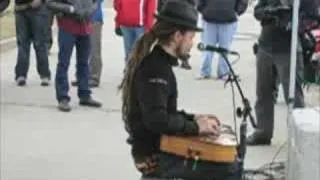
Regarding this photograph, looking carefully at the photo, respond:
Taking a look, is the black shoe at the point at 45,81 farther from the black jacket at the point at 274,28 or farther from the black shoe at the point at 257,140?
the black jacket at the point at 274,28

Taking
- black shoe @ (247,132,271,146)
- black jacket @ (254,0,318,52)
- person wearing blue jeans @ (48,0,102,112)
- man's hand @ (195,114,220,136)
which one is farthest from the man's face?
person wearing blue jeans @ (48,0,102,112)

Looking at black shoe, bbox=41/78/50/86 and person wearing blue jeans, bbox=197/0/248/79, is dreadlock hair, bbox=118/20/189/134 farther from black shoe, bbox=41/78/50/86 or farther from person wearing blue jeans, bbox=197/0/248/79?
person wearing blue jeans, bbox=197/0/248/79

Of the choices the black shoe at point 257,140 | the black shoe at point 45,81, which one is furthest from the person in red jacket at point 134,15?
the black shoe at point 257,140

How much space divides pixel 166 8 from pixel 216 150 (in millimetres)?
820

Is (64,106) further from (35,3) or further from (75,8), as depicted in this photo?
(35,3)

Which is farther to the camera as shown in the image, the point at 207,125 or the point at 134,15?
the point at 134,15

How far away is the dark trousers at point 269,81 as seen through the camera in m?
8.56

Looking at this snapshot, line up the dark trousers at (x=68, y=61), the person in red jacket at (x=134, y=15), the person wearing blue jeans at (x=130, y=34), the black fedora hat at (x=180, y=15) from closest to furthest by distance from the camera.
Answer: the black fedora hat at (x=180, y=15)
the dark trousers at (x=68, y=61)
the person in red jacket at (x=134, y=15)
the person wearing blue jeans at (x=130, y=34)

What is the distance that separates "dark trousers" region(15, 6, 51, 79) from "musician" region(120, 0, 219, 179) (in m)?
7.71

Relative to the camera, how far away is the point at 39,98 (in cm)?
1224

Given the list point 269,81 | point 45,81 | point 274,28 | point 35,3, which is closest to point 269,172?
point 269,81

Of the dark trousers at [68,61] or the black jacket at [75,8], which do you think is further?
the dark trousers at [68,61]

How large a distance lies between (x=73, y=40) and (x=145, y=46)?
238 inches

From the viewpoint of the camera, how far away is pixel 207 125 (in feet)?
16.5
